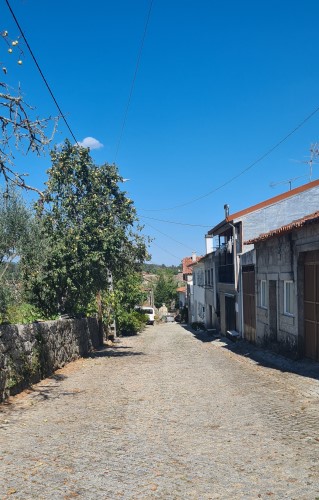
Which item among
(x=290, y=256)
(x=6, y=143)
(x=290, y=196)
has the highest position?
(x=290, y=196)

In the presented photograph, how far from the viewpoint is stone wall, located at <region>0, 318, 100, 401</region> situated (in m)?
9.52

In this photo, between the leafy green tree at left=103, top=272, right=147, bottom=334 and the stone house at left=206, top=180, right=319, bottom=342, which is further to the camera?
the leafy green tree at left=103, top=272, right=147, bottom=334

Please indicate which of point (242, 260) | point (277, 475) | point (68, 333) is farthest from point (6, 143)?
point (242, 260)

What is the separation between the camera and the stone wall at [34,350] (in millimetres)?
9516

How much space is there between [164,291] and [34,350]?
66.5 m

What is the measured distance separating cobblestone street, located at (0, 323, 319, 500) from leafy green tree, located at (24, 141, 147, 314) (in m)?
5.55

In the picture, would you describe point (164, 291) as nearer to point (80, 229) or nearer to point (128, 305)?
point (128, 305)

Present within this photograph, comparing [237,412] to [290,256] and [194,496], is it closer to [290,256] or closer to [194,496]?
[194,496]

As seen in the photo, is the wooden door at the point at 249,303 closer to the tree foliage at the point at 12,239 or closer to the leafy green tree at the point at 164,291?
the tree foliage at the point at 12,239

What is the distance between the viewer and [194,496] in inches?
183

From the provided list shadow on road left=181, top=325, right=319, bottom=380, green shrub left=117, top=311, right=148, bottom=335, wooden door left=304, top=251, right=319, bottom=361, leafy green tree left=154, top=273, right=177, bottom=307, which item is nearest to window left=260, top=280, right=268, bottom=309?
shadow on road left=181, top=325, right=319, bottom=380

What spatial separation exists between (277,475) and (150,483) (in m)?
1.34

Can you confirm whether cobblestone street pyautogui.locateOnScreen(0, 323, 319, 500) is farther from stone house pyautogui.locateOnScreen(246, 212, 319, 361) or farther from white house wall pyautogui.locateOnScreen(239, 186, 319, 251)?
white house wall pyautogui.locateOnScreen(239, 186, 319, 251)

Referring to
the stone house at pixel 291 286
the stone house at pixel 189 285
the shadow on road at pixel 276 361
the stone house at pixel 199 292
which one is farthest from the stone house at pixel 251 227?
the stone house at pixel 189 285
